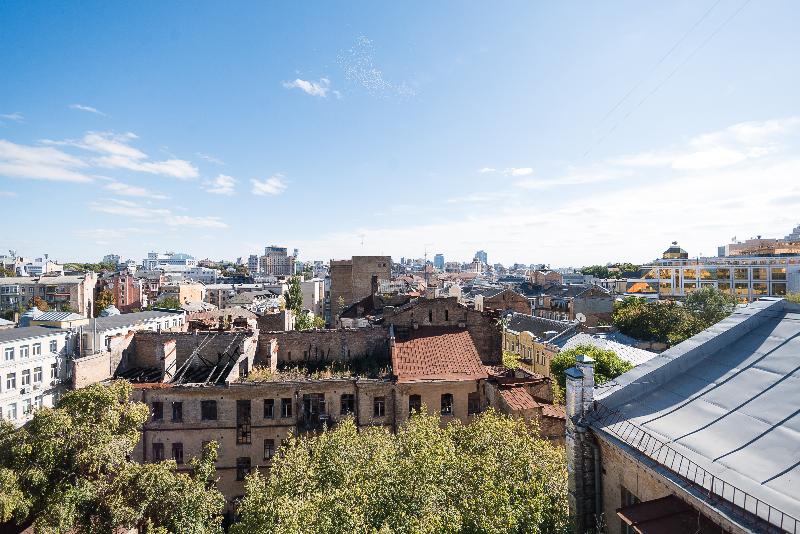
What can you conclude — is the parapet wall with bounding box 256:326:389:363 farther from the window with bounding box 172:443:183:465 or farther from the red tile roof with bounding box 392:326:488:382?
the window with bounding box 172:443:183:465

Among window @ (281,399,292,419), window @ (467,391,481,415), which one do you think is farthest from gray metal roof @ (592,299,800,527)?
window @ (281,399,292,419)

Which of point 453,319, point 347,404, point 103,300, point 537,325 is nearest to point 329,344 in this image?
point 347,404

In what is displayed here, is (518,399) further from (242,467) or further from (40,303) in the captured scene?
(40,303)

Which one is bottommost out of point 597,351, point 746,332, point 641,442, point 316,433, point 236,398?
point 316,433

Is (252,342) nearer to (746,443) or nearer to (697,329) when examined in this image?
(746,443)

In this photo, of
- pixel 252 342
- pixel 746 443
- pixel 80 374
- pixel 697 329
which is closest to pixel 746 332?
pixel 746 443

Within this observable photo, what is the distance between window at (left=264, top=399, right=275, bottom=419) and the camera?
2928 centimetres

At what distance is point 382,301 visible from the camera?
52.0 metres

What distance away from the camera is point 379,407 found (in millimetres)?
29219

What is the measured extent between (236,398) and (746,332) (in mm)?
27189

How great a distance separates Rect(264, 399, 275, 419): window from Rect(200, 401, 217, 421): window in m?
3.27

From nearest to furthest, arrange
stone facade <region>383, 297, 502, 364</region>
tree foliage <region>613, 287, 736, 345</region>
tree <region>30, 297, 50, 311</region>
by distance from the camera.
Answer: stone facade <region>383, 297, 502, 364</region> → tree foliage <region>613, 287, 736, 345</region> → tree <region>30, 297, 50, 311</region>

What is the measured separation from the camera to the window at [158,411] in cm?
2897

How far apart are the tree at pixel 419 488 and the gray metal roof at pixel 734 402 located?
314 cm
